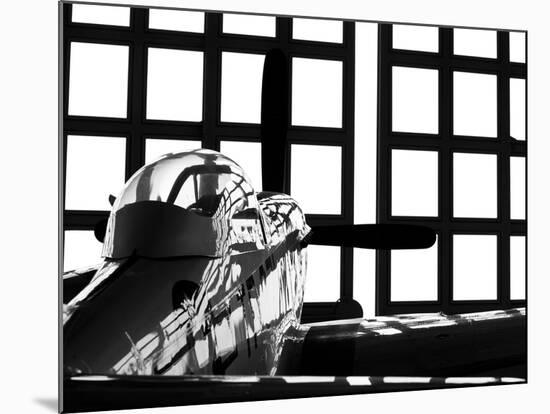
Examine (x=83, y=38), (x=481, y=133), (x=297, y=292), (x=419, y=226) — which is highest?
(x=83, y=38)

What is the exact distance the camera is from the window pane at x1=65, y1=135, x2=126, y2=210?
346 centimetres

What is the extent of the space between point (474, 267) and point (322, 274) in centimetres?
92

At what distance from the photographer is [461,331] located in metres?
4.48

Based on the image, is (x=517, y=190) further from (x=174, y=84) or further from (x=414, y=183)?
(x=174, y=84)

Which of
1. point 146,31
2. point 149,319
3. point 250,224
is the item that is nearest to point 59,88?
point 146,31

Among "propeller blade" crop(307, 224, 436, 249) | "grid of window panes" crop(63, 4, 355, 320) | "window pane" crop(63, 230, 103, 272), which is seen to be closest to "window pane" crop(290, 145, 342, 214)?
"grid of window panes" crop(63, 4, 355, 320)

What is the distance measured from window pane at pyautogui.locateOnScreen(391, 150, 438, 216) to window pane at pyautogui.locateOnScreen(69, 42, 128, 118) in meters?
1.54

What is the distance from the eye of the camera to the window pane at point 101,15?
3.53 m

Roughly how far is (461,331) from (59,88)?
2650 millimetres

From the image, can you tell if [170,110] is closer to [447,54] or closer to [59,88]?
[59,88]

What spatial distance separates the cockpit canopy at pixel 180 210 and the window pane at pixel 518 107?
1924 mm

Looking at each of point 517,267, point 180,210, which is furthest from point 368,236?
point 180,210

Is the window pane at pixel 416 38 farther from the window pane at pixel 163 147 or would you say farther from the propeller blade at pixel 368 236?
the window pane at pixel 163 147

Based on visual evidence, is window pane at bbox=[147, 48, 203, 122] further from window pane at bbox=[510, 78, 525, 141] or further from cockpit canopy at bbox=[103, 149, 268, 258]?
window pane at bbox=[510, 78, 525, 141]
